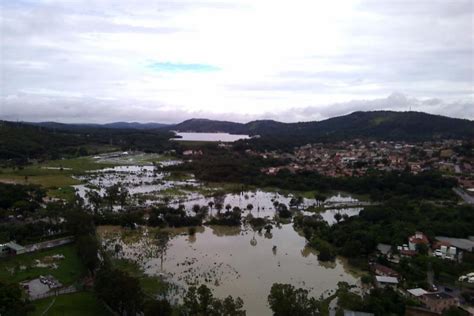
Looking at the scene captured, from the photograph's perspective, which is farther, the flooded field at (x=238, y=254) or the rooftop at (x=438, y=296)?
the flooded field at (x=238, y=254)

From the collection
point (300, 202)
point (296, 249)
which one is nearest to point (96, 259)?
point (296, 249)

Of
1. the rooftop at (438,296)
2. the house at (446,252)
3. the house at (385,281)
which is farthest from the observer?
the house at (446,252)

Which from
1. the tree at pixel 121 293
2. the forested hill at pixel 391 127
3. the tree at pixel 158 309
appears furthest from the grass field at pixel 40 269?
the forested hill at pixel 391 127

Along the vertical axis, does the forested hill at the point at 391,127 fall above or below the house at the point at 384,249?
above

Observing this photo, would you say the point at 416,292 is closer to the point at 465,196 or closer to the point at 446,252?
the point at 446,252

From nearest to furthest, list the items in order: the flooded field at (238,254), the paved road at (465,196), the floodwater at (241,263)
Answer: the floodwater at (241,263) < the flooded field at (238,254) < the paved road at (465,196)

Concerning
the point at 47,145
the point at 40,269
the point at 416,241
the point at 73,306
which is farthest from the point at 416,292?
the point at 47,145

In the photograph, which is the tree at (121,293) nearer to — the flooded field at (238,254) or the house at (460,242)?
the flooded field at (238,254)
